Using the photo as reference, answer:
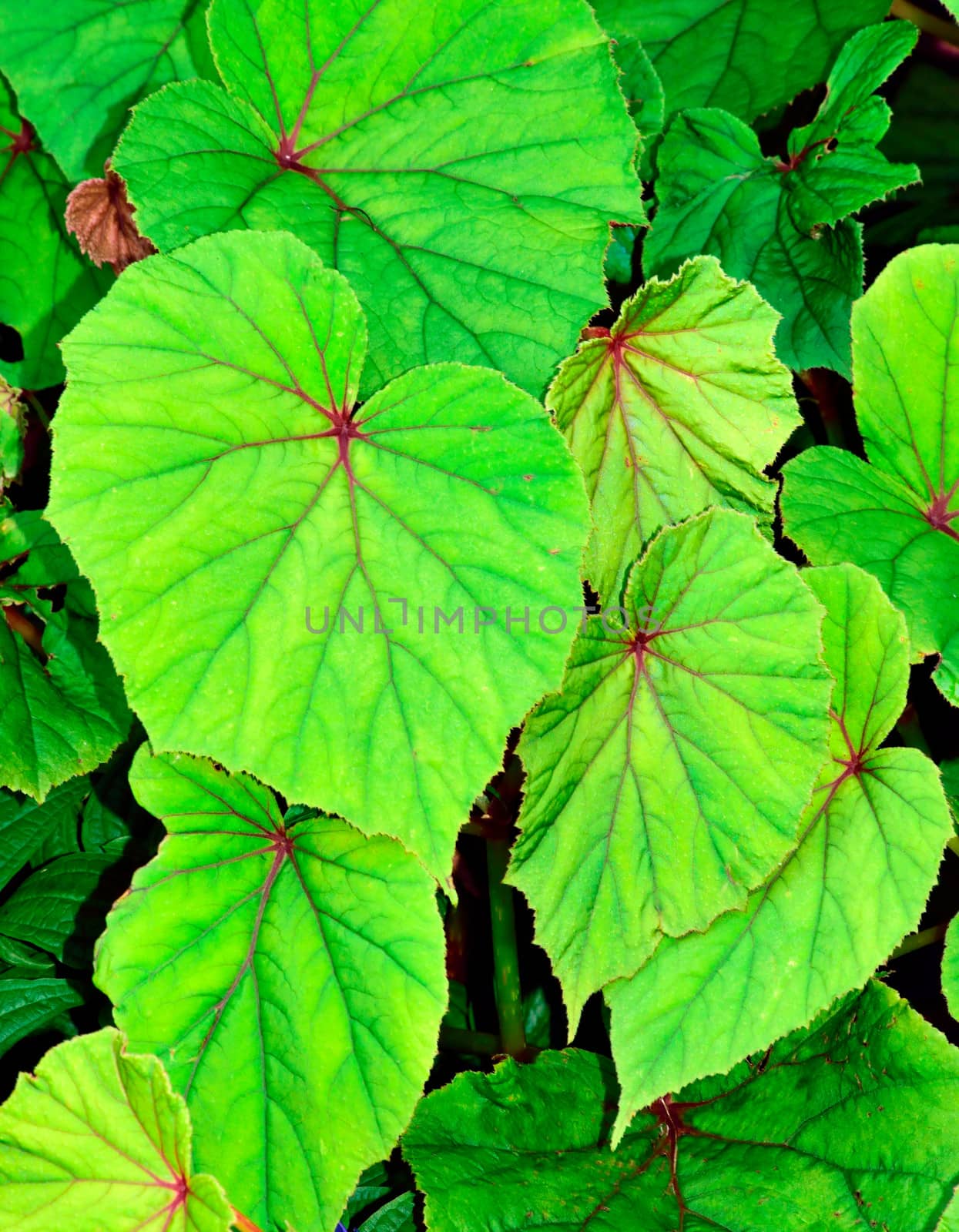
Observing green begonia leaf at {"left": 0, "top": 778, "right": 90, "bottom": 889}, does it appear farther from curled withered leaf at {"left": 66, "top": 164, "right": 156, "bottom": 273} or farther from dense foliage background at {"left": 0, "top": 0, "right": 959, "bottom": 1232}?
curled withered leaf at {"left": 66, "top": 164, "right": 156, "bottom": 273}

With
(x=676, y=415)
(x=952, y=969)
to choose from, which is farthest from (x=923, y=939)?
(x=676, y=415)

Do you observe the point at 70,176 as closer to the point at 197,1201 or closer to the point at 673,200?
the point at 673,200

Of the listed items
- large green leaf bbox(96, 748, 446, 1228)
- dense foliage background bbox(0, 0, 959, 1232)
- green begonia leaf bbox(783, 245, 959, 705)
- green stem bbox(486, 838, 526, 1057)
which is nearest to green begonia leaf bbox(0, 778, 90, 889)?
dense foliage background bbox(0, 0, 959, 1232)

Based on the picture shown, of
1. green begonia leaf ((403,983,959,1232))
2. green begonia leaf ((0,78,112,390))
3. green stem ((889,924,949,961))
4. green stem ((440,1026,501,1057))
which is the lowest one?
green stem ((440,1026,501,1057))

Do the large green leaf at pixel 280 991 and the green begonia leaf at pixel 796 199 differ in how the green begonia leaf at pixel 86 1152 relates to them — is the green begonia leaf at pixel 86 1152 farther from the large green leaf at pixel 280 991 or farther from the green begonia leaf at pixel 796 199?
the green begonia leaf at pixel 796 199

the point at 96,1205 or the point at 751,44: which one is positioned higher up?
the point at 751,44

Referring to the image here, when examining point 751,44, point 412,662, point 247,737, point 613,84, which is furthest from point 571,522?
point 751,44
